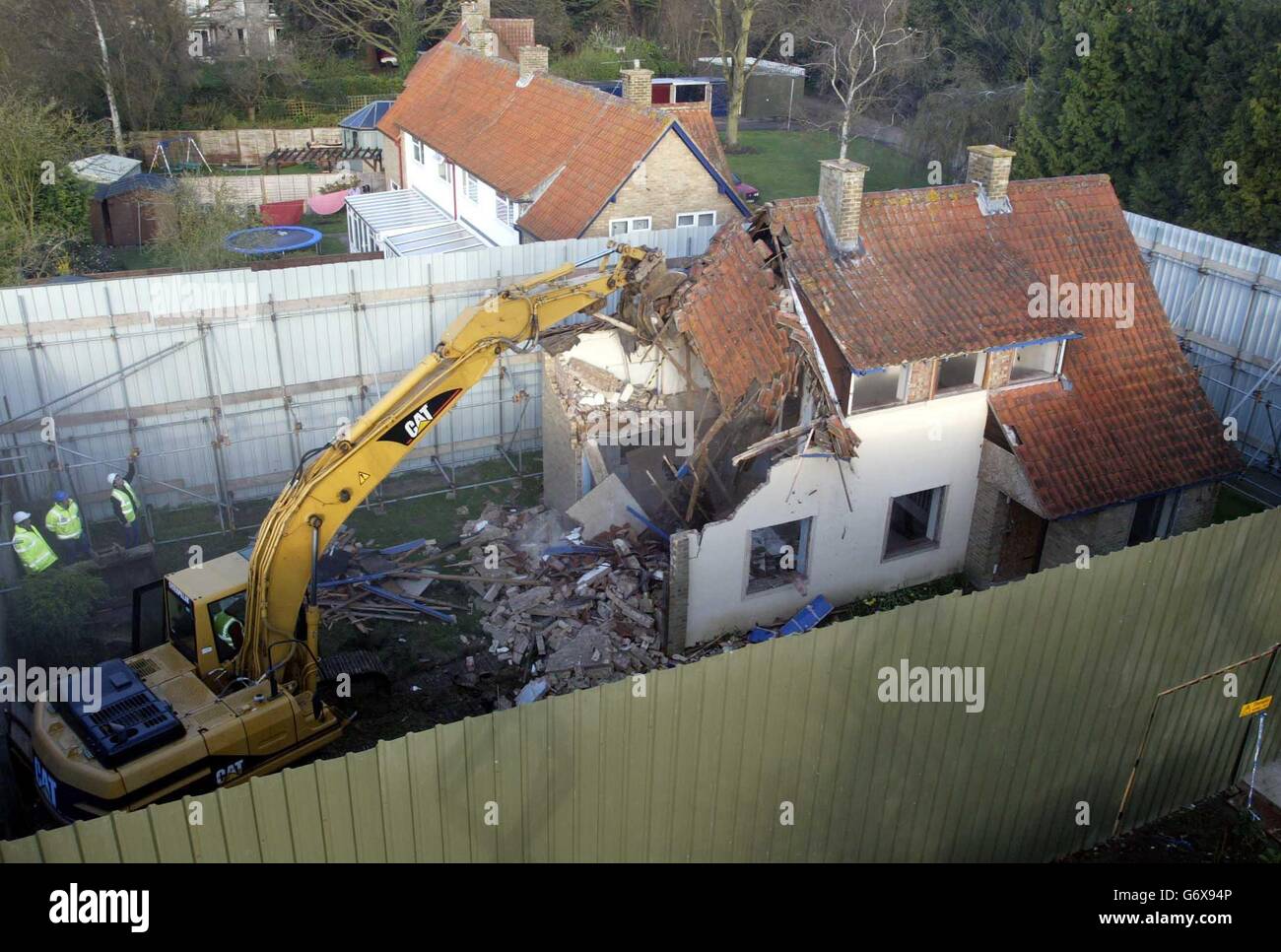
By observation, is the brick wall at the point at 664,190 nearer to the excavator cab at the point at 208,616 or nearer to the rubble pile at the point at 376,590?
the rubble pile at the point at 376,590

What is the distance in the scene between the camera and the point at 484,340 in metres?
14.1

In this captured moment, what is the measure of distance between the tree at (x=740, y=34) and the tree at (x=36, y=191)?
88.7 feet

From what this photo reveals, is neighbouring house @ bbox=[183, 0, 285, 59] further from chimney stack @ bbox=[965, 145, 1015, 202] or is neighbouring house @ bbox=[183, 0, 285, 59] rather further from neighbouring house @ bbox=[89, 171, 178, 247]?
chimney stack @ bbox=[965, 145, 1015, 202]

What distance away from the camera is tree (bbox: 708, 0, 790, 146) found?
47.1 meters

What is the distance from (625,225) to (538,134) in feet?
13.2

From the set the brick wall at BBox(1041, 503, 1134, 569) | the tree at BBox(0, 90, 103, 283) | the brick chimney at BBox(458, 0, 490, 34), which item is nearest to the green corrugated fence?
the brick wall at BBox(1041, 503, 1134, 569)

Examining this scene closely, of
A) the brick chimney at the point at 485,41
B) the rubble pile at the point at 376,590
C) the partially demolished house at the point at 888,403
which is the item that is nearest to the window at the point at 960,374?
the partially demolished house at the point at 888,403

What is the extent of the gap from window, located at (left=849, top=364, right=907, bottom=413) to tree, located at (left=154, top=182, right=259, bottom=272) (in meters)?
15.6

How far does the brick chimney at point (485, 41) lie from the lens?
105 feet

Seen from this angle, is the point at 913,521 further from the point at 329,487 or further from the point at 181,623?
the point at 181,623

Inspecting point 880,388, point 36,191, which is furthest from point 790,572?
point 36,191

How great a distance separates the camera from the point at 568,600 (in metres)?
16.3
